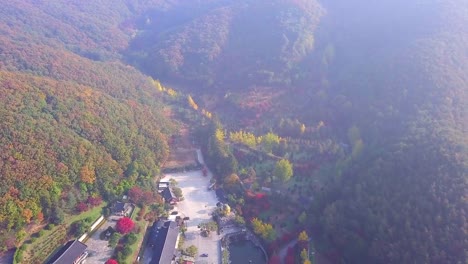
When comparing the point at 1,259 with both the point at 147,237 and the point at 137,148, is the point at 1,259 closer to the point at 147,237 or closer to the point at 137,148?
the point at 147,237

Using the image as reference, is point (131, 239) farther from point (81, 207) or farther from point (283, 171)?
point (283, 171)

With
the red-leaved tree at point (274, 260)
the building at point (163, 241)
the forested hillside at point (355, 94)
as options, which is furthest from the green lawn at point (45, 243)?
the forested hillside at point (355, 94)

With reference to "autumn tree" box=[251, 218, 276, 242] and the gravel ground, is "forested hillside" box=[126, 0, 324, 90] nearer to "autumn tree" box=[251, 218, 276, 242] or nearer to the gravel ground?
the gravel ground

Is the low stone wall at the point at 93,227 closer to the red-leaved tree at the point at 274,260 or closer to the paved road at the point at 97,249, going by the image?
the paved road at the point at 97,249

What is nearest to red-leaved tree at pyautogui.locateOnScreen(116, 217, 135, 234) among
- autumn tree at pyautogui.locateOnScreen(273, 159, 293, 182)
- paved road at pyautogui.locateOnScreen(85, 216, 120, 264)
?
paved road at pyautogui.locateOnScreen(85, 216, 120, 264)

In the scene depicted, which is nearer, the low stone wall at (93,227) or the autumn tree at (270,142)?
the low stone wall at (93,227)
